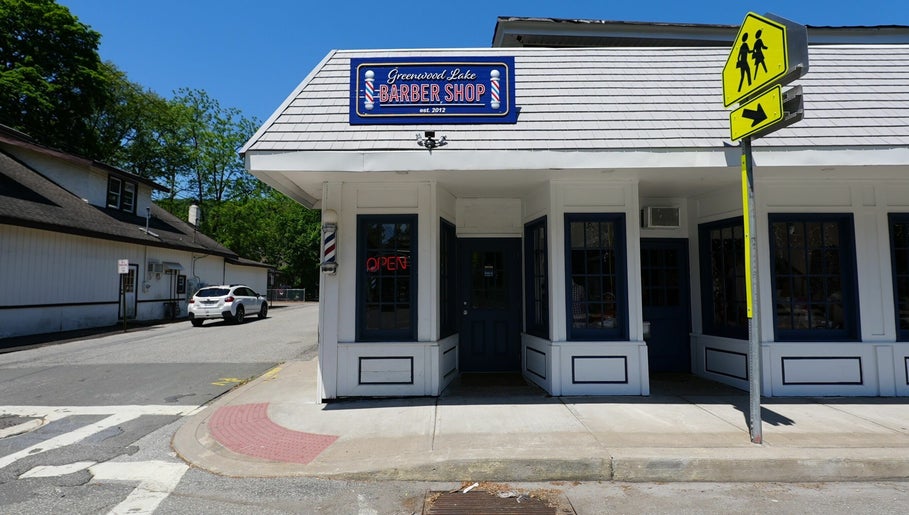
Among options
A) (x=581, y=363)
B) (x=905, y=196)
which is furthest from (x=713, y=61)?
(x=581, y=363)

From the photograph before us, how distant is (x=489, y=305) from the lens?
8055mm

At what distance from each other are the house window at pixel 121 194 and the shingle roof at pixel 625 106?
1942cm

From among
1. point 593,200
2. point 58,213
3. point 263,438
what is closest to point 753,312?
point 593,200

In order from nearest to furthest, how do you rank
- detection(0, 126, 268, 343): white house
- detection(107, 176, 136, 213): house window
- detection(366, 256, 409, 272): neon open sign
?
1. detection(366, 256, 409, 272): neon open sign
2. detection(0, 126, 268, 343): white house
3. detection(107, 176, 136, 213): house window

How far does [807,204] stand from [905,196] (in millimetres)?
1387

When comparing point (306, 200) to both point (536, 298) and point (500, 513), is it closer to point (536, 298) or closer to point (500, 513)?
point (536, 298)

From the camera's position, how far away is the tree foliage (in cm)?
2567

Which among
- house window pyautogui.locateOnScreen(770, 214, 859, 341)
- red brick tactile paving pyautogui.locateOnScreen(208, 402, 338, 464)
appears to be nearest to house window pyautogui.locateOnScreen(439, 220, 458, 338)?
red brick tactile paving pyautogui.locateOnScreen(208, 402, 338, 464)

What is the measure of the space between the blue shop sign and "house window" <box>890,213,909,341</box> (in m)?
5.66

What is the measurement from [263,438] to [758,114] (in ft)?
20.2

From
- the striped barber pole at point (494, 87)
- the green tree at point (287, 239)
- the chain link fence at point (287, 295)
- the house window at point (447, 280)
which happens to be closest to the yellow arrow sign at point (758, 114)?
the striped barber pole at point (494, 87)

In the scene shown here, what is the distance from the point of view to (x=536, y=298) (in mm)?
7387

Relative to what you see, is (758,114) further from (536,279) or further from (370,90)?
(370,90)

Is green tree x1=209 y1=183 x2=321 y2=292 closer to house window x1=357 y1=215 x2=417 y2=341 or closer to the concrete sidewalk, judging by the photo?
house window x1=357 y1=215 x2=417 y2=341
